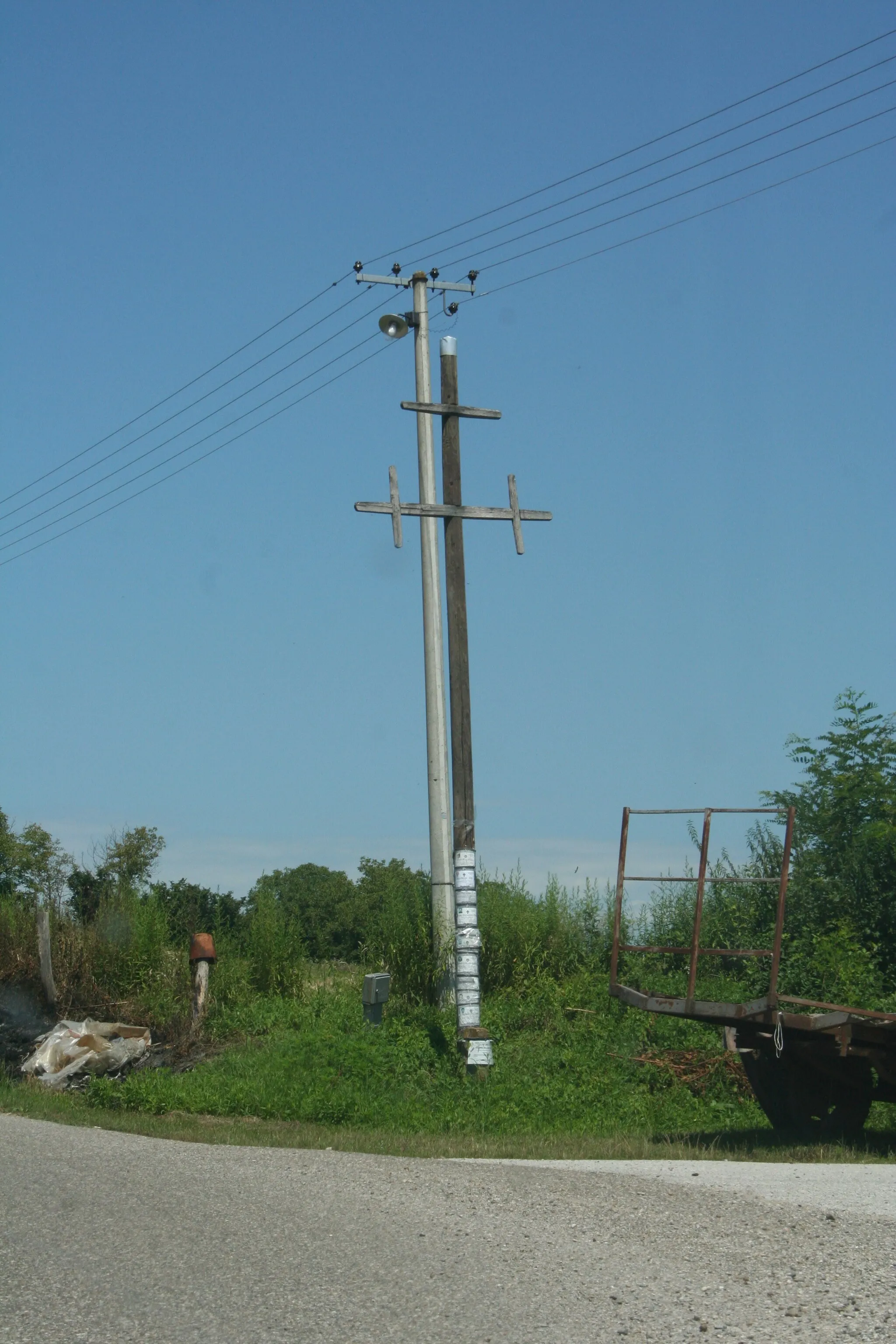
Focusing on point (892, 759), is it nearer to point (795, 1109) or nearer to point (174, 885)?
point (795, 1109)

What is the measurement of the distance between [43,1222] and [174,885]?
813 inches

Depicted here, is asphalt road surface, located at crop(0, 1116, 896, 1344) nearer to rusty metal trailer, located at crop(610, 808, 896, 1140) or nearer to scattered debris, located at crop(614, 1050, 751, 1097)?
rusty metal trailer, located at crop(610, 808, 896, 1140)

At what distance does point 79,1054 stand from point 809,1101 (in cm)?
985

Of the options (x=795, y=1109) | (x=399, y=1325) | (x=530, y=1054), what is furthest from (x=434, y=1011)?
(x=399, y=1325)

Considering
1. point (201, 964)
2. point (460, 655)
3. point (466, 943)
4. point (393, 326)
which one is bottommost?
point (201, 964)

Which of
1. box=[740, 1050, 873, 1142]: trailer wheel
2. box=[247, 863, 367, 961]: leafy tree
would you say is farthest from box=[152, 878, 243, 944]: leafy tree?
box=[740, 1050, 873, 1142]: trailer wheel

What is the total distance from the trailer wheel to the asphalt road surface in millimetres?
1835

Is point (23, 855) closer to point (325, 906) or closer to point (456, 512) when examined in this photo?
point (325, 906)

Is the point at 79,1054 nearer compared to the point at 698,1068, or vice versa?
the point at 698,1068

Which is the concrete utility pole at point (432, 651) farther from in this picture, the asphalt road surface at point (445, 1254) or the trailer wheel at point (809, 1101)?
the asphalt road surface at point (445, 1254)

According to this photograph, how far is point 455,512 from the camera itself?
16.7 m

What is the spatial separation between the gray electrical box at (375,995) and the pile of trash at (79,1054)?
3357 mm

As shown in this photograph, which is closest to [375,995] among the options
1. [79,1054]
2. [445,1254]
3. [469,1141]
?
[79,1054]

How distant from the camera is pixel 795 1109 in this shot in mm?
11406
